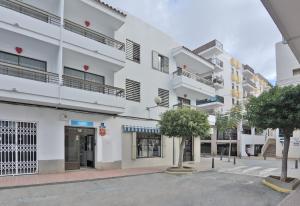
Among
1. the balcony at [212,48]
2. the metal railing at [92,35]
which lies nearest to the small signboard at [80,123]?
the metal railing at [92,35]

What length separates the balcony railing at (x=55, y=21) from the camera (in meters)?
12.8

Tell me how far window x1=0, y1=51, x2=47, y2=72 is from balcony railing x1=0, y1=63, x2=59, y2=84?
0.49m

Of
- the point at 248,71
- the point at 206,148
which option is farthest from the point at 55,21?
the point at 248,71

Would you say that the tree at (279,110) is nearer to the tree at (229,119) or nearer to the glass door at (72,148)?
the glass door at (72,148)

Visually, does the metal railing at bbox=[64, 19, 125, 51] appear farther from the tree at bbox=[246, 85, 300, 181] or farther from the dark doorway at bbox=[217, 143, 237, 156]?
the dark doorway at bbox=[217, 143, 237, 156]

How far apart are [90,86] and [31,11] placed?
5129 mm

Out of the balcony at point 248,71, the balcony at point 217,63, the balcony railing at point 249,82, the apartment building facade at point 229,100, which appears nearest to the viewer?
the balcony at point 217,63

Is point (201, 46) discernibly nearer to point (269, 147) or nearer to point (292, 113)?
point (269, 147)

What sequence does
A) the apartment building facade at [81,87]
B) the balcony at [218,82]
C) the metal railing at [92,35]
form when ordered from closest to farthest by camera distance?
the apartment building facade at [81,87]
the metal railing at [92,35]
the balcony at [218,82]

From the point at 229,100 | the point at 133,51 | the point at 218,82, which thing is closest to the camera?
the point at 133,51

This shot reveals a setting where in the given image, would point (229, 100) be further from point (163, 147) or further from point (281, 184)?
point (281, 184)

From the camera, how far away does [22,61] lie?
1358cm

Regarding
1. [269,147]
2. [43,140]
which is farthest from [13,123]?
[269,147]

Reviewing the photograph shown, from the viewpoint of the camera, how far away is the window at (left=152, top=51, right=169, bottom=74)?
2116cm
